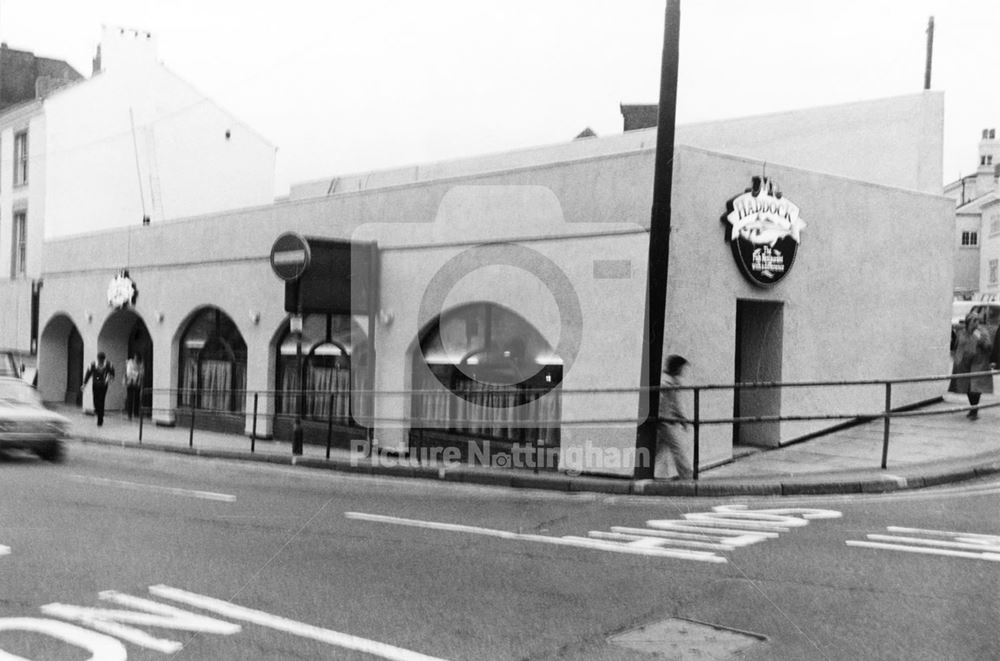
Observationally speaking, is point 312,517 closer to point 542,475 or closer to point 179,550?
point 179,550

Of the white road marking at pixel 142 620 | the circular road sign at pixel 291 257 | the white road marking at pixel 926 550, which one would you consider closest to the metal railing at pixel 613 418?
the circular road sign at pixel 291 257

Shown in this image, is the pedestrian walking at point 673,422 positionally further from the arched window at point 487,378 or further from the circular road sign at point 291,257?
the circular road sign at point 291,257

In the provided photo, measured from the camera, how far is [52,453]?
16.2m

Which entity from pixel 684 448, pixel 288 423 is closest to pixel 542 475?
pixel 684 448

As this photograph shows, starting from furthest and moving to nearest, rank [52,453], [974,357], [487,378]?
[52,453], [974,357], [487,378]

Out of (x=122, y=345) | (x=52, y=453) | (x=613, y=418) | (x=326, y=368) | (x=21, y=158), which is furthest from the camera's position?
(x=21, y=158)

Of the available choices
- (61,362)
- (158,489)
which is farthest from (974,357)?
(61,362)

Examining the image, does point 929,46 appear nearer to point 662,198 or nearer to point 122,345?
point 662,198

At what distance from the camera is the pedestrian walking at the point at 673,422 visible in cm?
1224

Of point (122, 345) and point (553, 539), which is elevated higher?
point (122, 345)

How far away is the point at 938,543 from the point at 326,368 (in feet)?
42.5

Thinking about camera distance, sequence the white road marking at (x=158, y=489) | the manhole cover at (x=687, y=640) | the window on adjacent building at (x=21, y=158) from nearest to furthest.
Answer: the manhole cover at (x=687, y=640) → the white road marking at (x=158, y=489) → the window on adjacent building at (x=21, y=158)

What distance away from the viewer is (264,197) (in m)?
35.1

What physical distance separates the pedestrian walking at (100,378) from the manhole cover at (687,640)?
1998 centimetres
